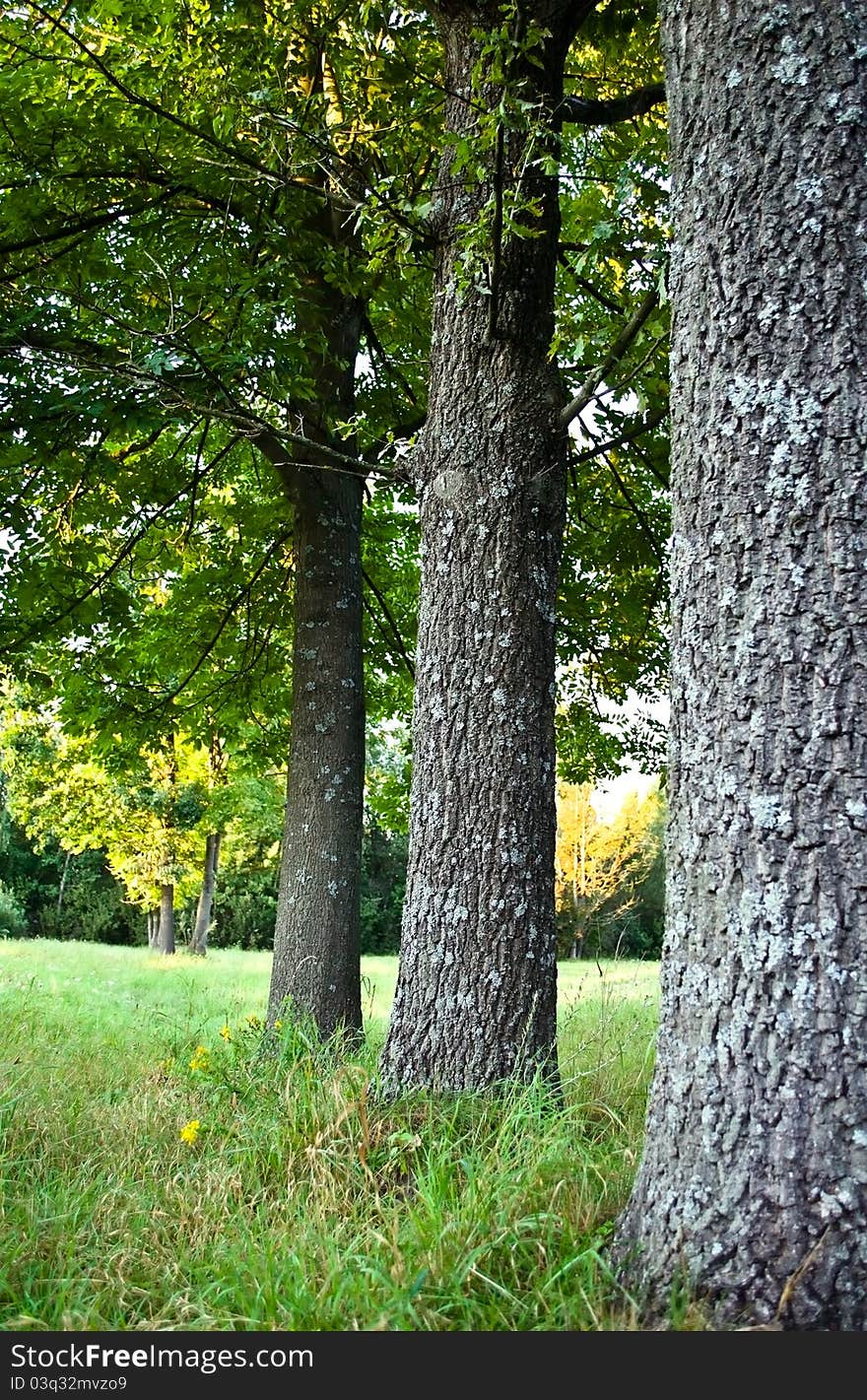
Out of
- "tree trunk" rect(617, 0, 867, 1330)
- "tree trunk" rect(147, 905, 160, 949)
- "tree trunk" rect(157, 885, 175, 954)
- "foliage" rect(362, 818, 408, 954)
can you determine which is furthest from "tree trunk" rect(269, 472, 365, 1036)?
"foliage" rect(362, 818, 408, 954)

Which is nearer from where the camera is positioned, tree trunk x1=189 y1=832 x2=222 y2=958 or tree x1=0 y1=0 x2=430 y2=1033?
tree x1=0 y1=0 x2=430 y2=1033

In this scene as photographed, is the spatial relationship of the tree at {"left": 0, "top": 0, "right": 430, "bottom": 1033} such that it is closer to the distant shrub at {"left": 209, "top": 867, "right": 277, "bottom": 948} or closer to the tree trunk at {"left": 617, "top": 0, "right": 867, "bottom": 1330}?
the tree trunk at {"left": 617, "top": 0, "right": 867, "bottom": 1330}

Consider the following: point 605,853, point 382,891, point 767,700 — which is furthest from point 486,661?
point 382,891

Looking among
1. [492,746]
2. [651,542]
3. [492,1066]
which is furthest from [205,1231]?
[651,542]

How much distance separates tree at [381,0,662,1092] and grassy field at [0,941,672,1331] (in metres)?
0.37

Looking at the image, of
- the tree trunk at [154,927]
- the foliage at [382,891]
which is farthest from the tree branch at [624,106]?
the foliage at [382,891]

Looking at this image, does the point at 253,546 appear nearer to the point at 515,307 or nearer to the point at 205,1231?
the point at 515,307

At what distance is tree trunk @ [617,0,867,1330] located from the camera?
2119 millimetres

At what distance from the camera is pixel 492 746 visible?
13.1 ft

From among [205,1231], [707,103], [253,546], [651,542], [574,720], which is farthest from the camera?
[574,720]

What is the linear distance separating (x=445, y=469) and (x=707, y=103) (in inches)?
73.5

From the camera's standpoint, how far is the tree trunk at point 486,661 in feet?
12.4

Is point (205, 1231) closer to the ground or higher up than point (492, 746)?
closer to the ground

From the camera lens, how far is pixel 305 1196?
3.02 metres
